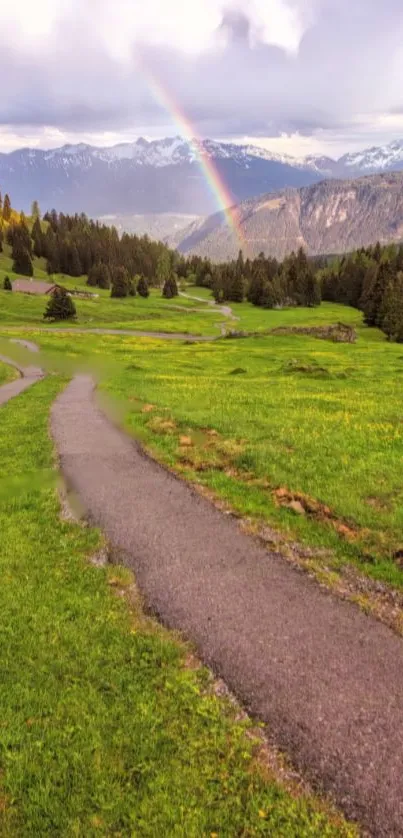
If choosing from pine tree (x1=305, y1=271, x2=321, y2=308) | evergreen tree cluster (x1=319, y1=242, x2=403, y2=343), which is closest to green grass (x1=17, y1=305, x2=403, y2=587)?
evergreen tree cluster (x1=319, y1=242, x2=403, y2=343)

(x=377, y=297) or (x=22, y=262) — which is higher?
(x=22, y=262)

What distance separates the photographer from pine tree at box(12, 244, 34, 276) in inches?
6570

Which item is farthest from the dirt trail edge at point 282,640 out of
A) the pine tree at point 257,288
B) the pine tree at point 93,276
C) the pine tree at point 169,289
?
the pine tree at point 93,276

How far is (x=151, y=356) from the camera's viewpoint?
59.3 metres

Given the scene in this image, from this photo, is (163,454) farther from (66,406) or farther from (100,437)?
(66,406)

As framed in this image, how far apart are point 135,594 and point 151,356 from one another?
5015 cm

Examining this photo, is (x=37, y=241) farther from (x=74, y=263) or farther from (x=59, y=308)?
(x=59, y=308)

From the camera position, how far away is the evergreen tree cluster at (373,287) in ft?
309

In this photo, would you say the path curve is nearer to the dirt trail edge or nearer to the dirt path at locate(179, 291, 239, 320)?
the dirt trail edge

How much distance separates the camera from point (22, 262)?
548 ft

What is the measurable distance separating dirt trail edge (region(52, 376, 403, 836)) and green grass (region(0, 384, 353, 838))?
1.89 feet

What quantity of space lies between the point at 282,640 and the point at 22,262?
588 feet

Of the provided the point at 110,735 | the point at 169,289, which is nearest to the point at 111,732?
the point at 110,735

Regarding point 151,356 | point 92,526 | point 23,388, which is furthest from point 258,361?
point 92,526
